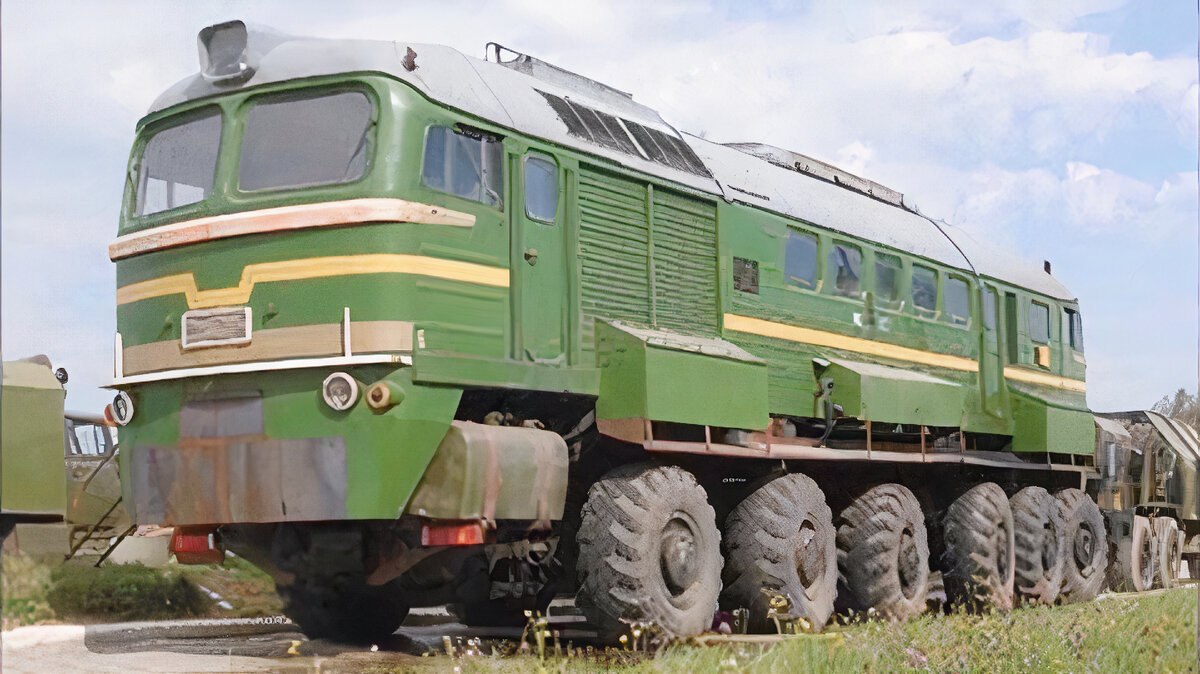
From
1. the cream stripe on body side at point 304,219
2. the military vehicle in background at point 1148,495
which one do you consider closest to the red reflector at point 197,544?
the cream stripe on body side at point 304,219

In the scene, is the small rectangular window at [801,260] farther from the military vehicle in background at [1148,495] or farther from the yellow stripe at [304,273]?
the military vehicle in background at [1148,495]

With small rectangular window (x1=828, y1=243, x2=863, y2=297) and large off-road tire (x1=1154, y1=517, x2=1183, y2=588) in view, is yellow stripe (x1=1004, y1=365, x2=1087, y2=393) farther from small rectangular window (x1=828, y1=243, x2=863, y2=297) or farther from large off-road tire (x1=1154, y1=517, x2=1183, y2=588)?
large off-road tire (x1=1154, y1=517, x2=1183, y2=588)

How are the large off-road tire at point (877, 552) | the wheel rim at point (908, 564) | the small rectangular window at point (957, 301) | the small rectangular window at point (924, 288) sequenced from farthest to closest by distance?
the small rectangular window at point (957, 301)
the small rectangular window at point (924, 288)
the wheel rim at point (908, 564)
the large off-road tire at point (877, 552)

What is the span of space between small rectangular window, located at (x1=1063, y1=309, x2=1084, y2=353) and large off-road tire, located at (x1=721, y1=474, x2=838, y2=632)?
7716 mm

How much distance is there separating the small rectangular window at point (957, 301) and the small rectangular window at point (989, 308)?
1.23 ft

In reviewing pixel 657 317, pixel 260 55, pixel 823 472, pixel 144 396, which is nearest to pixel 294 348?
pixel 144 396

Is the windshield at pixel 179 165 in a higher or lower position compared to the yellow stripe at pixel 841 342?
higher

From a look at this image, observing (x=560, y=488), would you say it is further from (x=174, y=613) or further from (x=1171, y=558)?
(x=1171, y=558)

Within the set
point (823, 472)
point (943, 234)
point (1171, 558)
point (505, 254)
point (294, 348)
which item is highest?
point (943, 234)

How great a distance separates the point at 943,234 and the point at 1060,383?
3152 mm

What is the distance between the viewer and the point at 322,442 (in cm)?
802

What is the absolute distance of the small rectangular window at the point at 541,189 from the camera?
9086mm

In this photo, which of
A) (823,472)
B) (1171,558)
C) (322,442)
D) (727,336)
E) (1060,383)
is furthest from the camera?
(1171,558)

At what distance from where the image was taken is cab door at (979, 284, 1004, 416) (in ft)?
50.3
